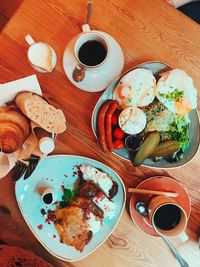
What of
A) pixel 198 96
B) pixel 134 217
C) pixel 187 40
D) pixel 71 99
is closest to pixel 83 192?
pixel 134 217

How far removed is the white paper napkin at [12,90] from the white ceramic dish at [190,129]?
210 millimetres

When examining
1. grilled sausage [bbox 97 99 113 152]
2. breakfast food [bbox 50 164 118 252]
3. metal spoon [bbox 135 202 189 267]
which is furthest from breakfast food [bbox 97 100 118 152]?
metal spoon [bbox 135 202 189 267]

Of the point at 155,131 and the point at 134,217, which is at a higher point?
the point at 155,131

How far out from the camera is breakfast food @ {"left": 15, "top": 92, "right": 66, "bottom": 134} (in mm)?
1145

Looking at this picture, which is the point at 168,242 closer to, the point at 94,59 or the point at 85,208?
the point at 85,208

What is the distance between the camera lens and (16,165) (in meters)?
1.22

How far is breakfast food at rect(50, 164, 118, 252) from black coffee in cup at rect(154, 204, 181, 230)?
15 centimetres

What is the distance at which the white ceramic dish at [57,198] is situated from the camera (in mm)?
1254

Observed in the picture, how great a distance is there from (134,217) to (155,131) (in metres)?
0.30

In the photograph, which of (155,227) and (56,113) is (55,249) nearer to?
(155,227)

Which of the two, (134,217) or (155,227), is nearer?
(155,227)

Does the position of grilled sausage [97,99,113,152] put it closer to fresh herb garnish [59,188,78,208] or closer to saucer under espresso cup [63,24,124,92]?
saucer under espresso cup [63,24,124,92]

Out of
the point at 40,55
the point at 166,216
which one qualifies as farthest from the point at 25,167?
the point at 166,216

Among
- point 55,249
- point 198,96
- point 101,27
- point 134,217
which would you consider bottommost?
Result: point 55,249
